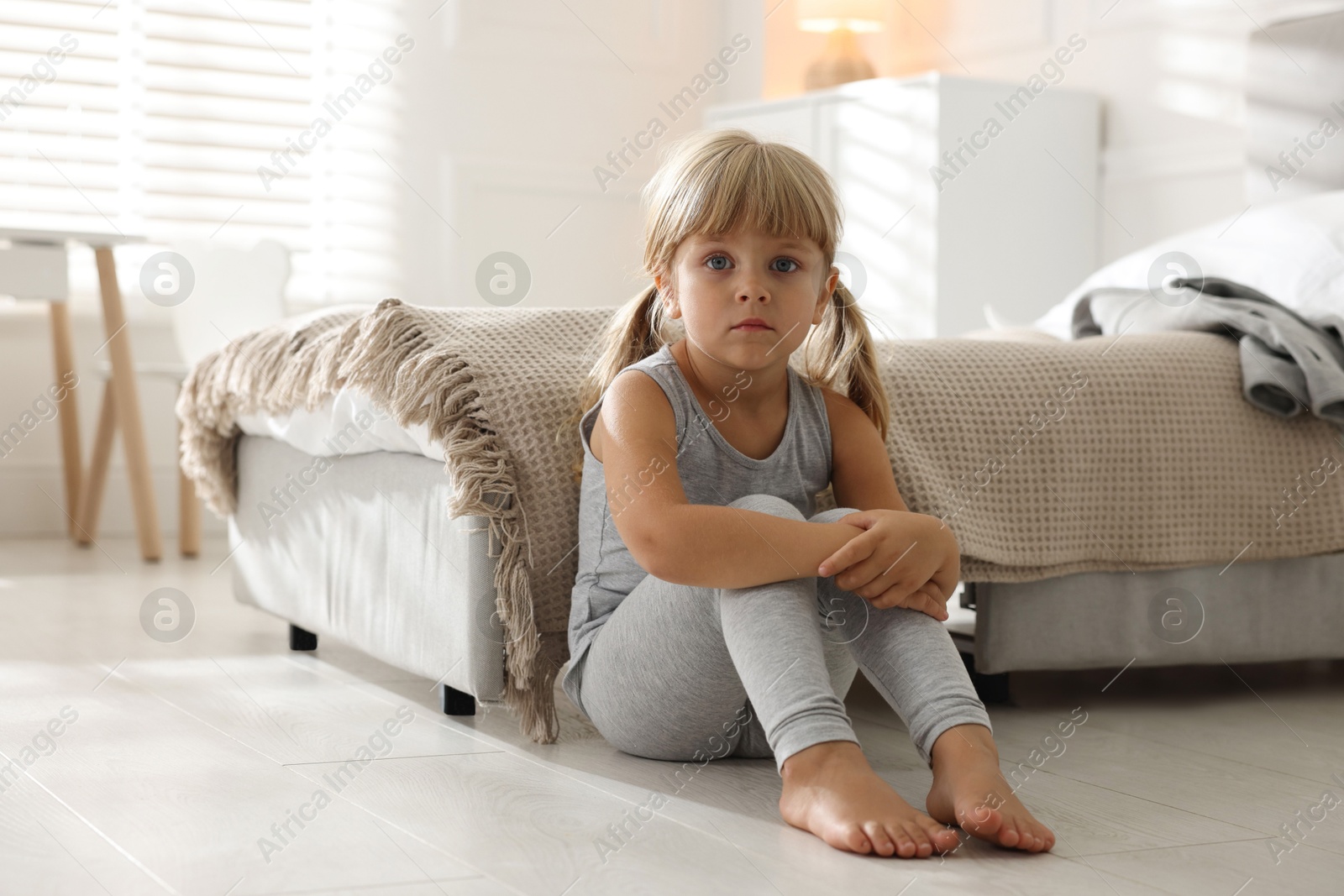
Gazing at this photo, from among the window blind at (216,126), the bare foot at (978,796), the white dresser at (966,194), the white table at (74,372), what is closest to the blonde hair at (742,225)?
the bare foot at (978,796)

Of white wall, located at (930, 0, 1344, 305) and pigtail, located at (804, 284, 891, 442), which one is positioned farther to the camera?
white wall, located at (930, 0, 1344, 305)

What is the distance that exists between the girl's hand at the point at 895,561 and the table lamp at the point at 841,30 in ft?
7.89

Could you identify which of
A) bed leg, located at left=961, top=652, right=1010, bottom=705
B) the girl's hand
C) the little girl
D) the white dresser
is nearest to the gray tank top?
the little girl

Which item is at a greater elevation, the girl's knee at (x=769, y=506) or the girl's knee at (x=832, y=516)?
the girl's knee at (x=769, y=506)

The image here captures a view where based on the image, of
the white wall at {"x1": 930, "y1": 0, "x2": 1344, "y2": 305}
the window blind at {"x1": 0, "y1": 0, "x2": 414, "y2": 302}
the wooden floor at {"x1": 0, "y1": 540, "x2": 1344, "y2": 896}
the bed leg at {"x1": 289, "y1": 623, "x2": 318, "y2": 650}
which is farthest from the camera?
the window blind at {"x1": 0, "y1": 0, "x2": 414, "y2": 302}

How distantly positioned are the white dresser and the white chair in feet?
4.13

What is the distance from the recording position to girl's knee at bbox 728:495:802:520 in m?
1.08

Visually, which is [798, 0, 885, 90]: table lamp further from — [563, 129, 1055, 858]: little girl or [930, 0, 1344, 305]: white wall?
[563, 129, 1055, 858]: little girl

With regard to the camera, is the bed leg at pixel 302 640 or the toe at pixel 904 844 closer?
the toe at pixel 904 844

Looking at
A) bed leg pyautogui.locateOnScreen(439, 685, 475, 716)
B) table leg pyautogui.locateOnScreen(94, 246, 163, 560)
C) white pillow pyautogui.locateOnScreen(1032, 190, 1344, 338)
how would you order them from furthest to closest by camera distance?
table leg pyautogui.locateOnScreen(94, 246, 163, 560), white pillow pyautogui.locateOnScreen(1032, 190, 1344, 338), bed leg pyautogui.locateOnScreen(439, 685, 475, 716)

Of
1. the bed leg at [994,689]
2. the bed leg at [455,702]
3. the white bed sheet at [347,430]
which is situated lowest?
the bed leg at [994,689]

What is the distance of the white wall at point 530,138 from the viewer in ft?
11.8

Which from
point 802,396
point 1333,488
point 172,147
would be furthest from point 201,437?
point 172,147

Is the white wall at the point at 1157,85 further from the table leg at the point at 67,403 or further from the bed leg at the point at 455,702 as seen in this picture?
the table leg at the point at 67,403
